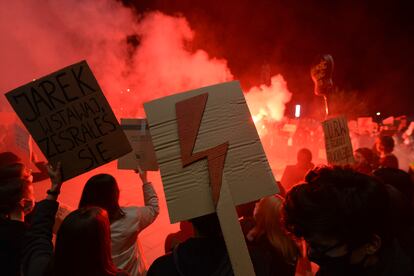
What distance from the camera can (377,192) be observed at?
1.26m

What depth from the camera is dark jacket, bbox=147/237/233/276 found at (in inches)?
52.8

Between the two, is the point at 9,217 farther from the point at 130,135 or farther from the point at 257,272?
the point at 257,272

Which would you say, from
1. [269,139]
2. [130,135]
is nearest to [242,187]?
[130,135]

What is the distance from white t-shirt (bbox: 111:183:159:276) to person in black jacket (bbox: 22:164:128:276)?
22.9 inches

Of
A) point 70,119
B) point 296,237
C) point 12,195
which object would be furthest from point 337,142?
point 12,195

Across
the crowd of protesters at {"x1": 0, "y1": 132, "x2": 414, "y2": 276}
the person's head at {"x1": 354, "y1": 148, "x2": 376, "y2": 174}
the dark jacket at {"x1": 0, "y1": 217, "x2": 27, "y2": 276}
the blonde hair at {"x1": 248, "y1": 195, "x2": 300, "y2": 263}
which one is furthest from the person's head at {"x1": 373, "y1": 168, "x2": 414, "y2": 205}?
the dark jacket at {"x1": 0, "y1": 217, "x2": 27, "y2": 276}

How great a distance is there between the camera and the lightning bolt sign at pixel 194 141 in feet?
4.40

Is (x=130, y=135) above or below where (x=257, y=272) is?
above

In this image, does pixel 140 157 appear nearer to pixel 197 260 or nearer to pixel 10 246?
pixel 10 246

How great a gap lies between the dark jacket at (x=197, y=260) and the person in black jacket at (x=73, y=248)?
27cm

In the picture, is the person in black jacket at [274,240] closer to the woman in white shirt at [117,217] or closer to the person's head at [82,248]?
the woman in white shirt at [117,217]

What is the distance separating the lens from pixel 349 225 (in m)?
1.26

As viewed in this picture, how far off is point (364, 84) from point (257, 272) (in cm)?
3737

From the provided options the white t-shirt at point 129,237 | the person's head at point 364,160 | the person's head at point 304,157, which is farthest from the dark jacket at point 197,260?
the person's head at point 364,160
